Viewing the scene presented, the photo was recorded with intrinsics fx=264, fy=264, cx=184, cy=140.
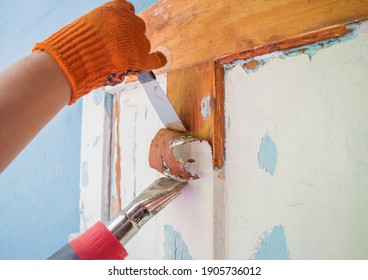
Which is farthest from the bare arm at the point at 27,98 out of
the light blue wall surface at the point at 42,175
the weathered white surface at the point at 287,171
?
the light blue wall surface at the point at 42,175

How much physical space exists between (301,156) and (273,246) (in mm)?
150

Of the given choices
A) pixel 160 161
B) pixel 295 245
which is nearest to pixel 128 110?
pixel 160 161

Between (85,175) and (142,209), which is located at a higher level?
(85,175)

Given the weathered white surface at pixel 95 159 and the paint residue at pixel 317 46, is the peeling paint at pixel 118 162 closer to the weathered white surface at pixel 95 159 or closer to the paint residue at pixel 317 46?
the weathered white surface at pixel 95 159


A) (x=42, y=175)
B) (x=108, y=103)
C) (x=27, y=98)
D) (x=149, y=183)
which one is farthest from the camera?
(x=42, y=175)

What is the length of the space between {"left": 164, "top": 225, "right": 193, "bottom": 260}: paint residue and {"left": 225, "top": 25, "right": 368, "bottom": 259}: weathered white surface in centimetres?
9

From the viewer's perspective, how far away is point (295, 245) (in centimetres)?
40

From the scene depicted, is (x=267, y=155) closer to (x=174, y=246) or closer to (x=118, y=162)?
(x=174, y=246)

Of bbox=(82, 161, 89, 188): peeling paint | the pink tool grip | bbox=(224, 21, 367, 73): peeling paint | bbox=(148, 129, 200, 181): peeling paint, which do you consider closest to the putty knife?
bbox=(148, 129, 200, 181): peeling paint

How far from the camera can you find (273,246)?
417 mm

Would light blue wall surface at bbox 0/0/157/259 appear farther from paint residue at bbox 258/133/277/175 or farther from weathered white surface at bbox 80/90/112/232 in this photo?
paint residue at bbox 258/133/277/175

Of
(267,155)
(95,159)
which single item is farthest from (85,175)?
(267,155)
